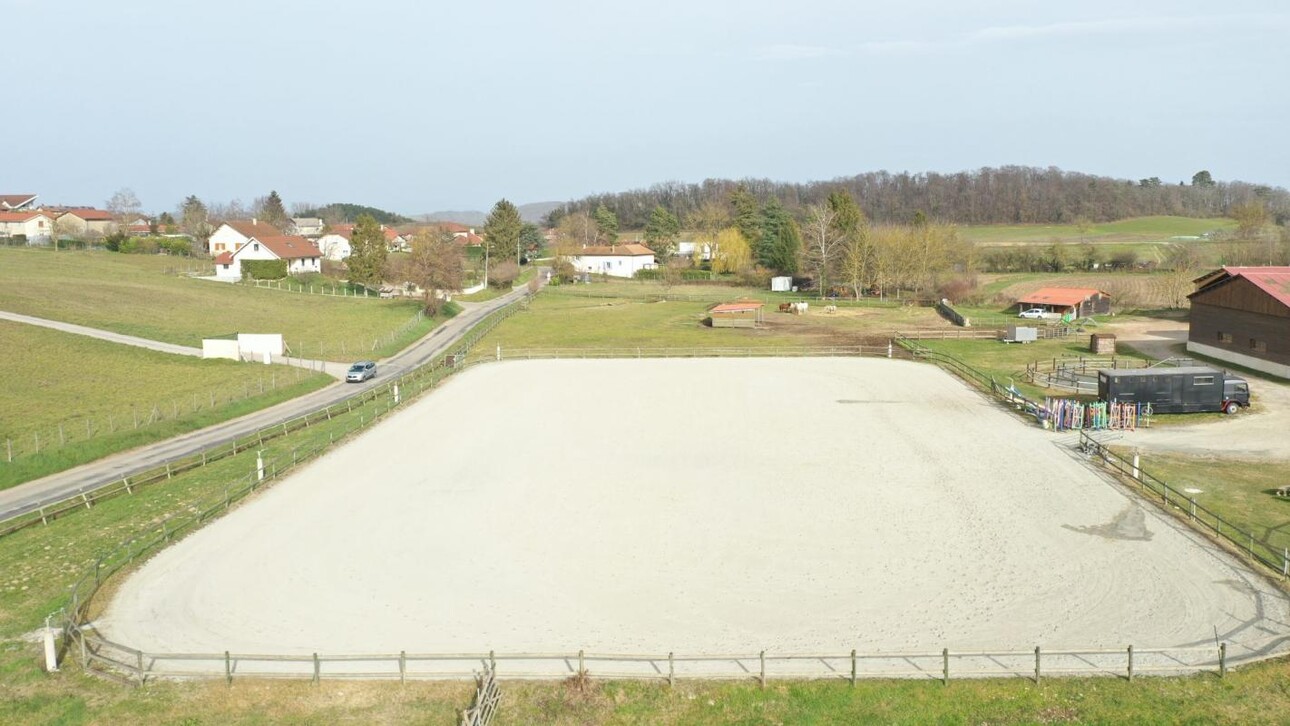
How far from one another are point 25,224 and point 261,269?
50.8m

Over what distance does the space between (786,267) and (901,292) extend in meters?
19.4

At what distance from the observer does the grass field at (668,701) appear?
50.3ft

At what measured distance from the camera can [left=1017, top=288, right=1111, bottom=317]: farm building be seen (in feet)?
230

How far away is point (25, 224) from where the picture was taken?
386 feet

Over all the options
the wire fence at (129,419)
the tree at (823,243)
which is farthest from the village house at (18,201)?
the wire fence at (129,419)

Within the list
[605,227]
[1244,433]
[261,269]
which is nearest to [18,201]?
[261,269]

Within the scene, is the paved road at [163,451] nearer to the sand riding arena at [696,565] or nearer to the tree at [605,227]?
the sand riding arena at [696,565]

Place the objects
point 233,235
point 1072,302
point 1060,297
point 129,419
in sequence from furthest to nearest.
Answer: point 233,235, point 1060,297, point 1072,302, point 129,419

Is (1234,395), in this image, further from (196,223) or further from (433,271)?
(196,223)

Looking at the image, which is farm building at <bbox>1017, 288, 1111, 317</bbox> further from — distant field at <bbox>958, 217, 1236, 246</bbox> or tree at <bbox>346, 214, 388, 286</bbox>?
distant field at <bbox>958, 217, 1236, 246</bbox>

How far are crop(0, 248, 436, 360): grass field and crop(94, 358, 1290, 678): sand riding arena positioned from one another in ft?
91.9

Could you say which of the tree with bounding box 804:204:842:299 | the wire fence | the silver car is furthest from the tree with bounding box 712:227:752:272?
the wire fence

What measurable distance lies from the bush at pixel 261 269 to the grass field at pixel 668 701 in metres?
79.3

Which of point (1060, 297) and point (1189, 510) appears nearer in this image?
point (1189, 510)
